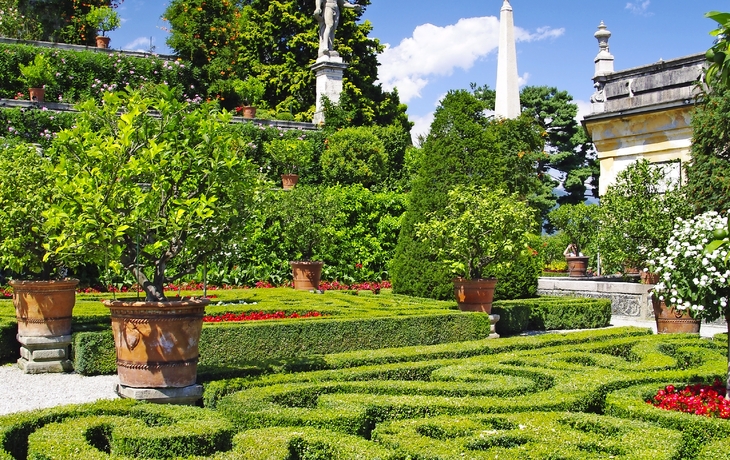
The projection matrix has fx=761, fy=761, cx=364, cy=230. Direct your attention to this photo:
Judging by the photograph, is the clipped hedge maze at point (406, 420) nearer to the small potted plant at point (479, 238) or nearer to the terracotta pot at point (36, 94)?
the small potted plant at point (479, 238)

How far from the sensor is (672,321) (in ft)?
37.1

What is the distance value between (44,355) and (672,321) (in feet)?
28.7

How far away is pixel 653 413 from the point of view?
558cm

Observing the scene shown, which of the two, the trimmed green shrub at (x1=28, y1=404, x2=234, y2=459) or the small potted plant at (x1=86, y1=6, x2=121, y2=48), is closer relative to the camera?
the trimmed green shrub at (x1=28, y1=404, x2=234, y2=459)

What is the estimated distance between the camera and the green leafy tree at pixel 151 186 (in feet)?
20.3

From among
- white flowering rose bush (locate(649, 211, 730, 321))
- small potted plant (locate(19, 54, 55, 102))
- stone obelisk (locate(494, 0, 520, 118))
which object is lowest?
white flowering rose bush (locate(649, 211, 730, 321))

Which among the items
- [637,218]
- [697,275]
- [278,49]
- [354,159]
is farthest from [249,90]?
[697,275]

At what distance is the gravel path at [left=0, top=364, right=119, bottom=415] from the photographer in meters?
7.79

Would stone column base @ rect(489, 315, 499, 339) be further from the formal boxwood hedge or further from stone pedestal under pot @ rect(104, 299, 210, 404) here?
stone pedestal under pot @ rect(104, 299, 210, 404)

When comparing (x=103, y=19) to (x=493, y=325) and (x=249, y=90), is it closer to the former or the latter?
(x=249, y=90)

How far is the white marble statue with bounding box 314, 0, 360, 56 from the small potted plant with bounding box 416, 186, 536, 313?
1743cm

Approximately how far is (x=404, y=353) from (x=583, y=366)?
6.28 feet

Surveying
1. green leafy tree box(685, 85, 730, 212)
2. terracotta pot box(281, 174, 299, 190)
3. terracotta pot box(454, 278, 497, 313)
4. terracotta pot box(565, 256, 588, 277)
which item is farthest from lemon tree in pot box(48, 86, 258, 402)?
terracotta pot box(565, 256, 588, 277)

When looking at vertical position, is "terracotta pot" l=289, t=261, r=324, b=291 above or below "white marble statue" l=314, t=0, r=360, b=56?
below
